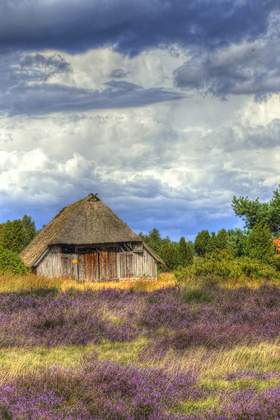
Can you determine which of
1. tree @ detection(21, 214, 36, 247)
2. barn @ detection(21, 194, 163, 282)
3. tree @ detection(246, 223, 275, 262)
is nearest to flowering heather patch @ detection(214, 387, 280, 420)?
tree @ detection(246, 223, 275, 262)

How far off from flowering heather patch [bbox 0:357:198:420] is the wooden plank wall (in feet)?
A: 105

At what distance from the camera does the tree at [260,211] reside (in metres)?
37.3

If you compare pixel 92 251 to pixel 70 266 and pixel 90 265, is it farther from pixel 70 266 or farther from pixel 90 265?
pixel 70 266

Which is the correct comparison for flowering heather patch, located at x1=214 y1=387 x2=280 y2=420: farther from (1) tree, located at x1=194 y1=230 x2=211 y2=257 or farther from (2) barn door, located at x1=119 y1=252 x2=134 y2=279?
(1) tree, located at x1=194 y1=230 x2=211 y2=257

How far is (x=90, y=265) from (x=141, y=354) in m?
30.7

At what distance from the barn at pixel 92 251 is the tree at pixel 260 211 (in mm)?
8123

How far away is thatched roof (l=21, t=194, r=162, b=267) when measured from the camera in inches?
1576

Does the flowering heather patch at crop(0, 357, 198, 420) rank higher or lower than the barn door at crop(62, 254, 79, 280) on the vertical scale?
lower

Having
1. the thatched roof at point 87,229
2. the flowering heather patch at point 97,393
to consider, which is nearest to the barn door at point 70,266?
the thatched roof at point 87,229

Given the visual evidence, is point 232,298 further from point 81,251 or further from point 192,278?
point 81,251

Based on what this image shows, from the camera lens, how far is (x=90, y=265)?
4034 cm

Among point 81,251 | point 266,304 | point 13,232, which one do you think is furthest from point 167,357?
point 13,232

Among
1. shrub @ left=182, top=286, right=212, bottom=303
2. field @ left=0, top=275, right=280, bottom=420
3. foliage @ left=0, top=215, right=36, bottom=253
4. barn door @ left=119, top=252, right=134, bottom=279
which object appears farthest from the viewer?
foliage @ left=0, top=215, right=36, bottom=253

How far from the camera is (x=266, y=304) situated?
1562 cm
